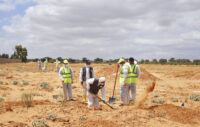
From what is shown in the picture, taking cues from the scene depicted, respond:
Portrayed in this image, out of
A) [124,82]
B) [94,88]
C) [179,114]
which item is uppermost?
[124,82]

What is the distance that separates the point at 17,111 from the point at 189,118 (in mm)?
6151

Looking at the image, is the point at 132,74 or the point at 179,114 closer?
the point at 179,114

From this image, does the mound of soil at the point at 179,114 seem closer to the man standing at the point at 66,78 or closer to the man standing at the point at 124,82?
the man standing at the point at 124,82

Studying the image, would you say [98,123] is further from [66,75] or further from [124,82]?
[66,75]

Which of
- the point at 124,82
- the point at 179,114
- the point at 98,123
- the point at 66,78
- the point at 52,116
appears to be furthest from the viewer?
the point at 66,78

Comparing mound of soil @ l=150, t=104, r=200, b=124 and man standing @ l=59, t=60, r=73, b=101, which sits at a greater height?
man standing @ l=59, t=60, r=73, b=101

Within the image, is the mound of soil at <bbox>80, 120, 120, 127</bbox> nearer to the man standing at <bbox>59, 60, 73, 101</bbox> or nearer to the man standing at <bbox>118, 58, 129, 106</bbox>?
the man standing at <bbox>118, 58, 129, 106</bbox>

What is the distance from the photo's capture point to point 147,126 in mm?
6621

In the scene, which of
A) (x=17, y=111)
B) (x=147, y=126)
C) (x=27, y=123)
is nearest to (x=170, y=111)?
(x=147, y=126)

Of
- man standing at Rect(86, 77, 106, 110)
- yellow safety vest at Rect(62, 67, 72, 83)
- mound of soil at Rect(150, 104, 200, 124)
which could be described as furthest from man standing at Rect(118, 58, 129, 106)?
yellow safety vest at Rect(62, 67, 72, 83)

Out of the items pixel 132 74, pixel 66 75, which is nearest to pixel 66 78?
pixel 66 75

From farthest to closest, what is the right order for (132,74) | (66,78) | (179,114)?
(66,78)
(132,74)
(179,114)

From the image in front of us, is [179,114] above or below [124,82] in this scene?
below

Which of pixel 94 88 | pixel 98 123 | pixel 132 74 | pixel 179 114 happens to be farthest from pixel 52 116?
pixel 179 114
